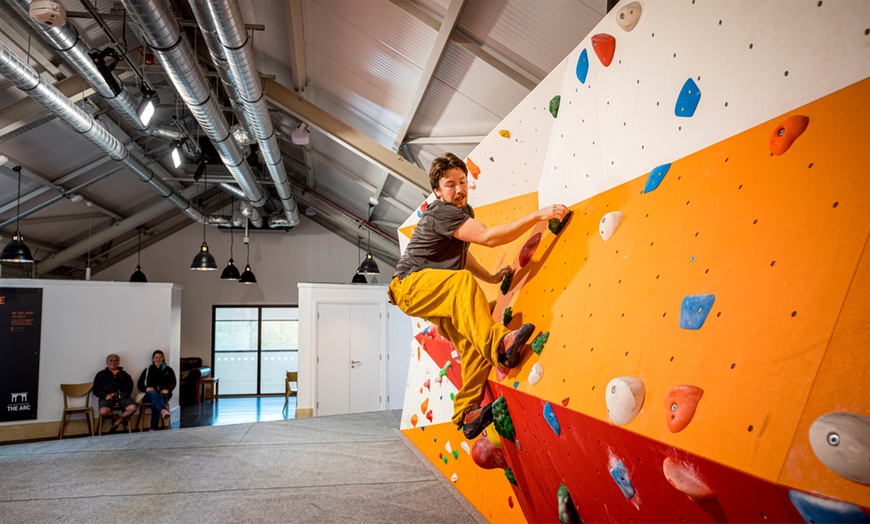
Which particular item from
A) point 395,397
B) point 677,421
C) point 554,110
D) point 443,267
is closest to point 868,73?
point 677,421

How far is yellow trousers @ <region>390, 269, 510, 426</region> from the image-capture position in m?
2.19

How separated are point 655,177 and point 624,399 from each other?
0.64 m

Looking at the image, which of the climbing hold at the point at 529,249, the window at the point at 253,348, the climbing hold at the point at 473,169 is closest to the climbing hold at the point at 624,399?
the climbing hold at the point at 529,249

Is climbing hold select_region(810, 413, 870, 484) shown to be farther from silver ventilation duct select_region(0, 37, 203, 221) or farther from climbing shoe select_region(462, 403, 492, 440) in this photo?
silver ventilation duct select_region(0, 37, 203, 221)

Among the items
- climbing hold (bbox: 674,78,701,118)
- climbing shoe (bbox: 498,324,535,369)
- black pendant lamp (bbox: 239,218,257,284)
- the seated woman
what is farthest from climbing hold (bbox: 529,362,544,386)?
black pendant lamp (bbox: 239,218,257,284)

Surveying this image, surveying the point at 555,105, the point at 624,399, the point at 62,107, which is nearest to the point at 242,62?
the point at 62,107

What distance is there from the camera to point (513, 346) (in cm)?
204

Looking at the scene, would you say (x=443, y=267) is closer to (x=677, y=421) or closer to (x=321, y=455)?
(x=677, y=421)

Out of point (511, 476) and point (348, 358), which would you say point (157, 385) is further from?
point (511, 476)

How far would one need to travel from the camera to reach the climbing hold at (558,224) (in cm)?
214

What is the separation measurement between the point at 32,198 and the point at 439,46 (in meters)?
9.21

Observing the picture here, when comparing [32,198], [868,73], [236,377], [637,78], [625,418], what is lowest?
[236,377]

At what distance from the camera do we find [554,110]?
7.80ft

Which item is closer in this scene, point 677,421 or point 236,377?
point 677,421
